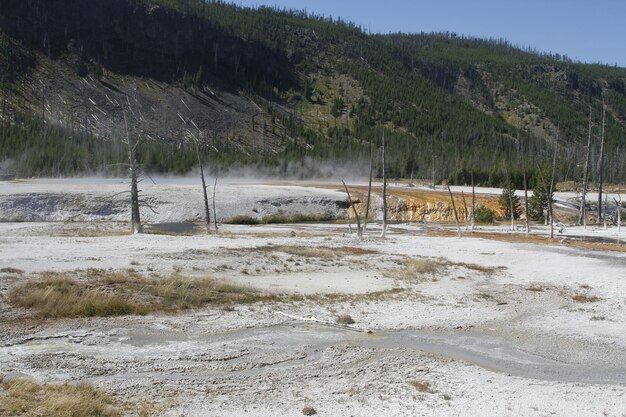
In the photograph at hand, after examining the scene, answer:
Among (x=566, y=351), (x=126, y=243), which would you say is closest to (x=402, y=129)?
(x=126, y=243)

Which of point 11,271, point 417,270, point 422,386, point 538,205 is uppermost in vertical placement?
point 538,205

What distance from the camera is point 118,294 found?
64.0 feet

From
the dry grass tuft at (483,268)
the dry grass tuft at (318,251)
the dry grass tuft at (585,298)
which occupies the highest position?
the dry grass tuft at (318,251)

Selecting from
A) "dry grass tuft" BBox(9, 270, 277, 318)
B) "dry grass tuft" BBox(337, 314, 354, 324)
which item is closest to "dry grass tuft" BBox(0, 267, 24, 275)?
"dry grass tuft" BBox(9, 270, 277, 318)

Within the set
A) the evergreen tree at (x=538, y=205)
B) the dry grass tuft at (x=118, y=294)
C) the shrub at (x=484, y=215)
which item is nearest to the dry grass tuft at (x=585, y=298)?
the dry grass tuft at (x=118, y=294)

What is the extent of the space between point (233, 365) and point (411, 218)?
59100 millimetres

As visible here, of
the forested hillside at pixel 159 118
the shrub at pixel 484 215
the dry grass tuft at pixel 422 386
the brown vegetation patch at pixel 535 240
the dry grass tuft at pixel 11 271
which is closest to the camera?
the dry grass tuft at pixel 422 386

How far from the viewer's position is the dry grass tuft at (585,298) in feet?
75.6

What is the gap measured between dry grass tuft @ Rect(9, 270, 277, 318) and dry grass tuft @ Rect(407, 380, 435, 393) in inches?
317

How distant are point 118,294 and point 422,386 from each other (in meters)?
10.2

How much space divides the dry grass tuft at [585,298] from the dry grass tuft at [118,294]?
35.8 feet

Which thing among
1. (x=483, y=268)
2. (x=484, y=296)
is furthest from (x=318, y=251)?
(x=484, y=296)

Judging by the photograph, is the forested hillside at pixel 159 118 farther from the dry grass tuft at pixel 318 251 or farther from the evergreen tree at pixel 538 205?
the dry grass tuft at pixel 318 251

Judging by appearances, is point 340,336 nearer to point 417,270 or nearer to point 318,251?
point 417,270
